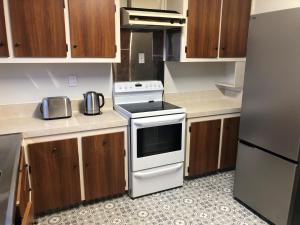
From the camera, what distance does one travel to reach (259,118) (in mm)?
2150

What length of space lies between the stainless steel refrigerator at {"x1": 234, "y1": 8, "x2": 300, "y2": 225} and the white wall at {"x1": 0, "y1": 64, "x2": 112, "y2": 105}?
150 centimetres

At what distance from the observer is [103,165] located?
240cm

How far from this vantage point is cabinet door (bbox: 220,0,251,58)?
2.83 metres

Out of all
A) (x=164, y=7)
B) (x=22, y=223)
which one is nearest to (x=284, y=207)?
(x=22, y=223)

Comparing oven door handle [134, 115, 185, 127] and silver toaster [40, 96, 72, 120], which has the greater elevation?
silver toaster [40, 96, 72, 120]

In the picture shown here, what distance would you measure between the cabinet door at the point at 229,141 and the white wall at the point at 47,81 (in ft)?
4.74

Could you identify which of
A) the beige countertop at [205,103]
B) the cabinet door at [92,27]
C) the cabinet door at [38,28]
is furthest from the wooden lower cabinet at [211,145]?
the cabinet door at [38,28]

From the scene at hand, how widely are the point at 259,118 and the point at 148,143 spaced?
1.06 metres

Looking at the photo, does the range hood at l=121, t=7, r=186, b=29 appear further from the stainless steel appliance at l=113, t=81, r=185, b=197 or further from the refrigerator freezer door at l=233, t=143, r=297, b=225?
the refrigerator freezer door at l=233, t=143, r=297, b=225

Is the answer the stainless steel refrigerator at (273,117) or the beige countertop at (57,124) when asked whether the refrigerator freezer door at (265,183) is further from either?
the beige countertop at (57,124)

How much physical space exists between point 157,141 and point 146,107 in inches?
15.0

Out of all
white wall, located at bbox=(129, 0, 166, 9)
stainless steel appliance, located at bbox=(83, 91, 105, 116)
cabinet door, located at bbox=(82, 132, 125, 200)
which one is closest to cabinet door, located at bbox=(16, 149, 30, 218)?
cabinet door, located at bbox=(82, 132, 125, 200)

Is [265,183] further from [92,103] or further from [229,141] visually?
[92,103]

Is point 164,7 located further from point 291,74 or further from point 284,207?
point 284,207
